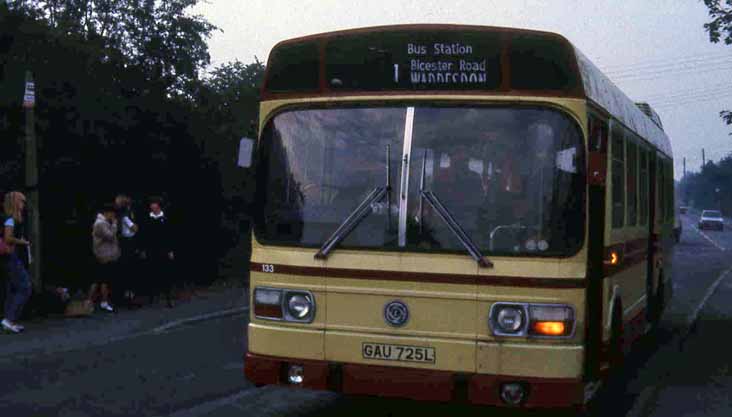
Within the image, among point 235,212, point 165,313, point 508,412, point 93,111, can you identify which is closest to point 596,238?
point 508,412

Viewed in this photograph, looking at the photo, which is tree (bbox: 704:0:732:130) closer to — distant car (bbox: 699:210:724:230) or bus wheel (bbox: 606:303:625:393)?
bus wheel (bbox: 606:303:625:393)

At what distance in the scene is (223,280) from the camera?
2203cm

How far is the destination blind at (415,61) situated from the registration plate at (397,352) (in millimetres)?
1791

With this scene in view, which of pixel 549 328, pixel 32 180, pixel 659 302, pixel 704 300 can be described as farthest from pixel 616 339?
pixel 704 300

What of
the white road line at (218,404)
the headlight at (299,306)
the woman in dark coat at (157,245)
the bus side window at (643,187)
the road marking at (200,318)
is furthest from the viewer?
the woman in dark coat at (157,245)

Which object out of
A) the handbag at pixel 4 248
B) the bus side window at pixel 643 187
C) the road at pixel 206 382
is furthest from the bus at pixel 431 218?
the handbag at pixel 4 248

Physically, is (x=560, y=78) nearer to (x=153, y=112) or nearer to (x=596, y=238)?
(x=596, y=238)

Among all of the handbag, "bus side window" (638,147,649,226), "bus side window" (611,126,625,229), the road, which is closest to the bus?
"bus side window" (611,126,625,229)

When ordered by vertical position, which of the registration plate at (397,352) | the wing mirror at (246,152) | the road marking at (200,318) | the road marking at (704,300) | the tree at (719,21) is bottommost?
the road marking at (704,300)

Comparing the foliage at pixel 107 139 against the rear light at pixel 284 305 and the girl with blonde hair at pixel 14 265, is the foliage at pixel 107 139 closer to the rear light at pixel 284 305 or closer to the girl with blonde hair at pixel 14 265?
the girl with blonde hair at pixel 14 265

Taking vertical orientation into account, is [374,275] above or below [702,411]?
above

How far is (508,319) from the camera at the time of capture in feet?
23.4

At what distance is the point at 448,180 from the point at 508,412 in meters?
2.84

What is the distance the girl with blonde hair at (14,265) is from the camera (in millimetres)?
13555
